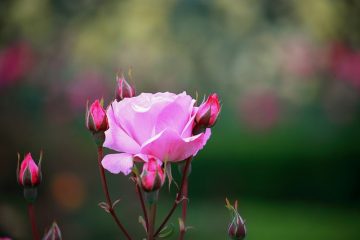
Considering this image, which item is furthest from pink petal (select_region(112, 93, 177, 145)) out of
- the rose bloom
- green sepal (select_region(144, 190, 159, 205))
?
green sepal (select_region(144, 190, 159, 205))

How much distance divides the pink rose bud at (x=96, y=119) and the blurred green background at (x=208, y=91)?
2145 millimetres

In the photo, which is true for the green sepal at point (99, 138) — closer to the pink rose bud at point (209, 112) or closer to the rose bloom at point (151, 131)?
the rose bloom at point (151, 131)

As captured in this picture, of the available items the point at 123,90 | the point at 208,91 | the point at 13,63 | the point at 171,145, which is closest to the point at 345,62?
the point at 208,91

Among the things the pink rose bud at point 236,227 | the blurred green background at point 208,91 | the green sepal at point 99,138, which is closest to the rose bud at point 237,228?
the pink rose bud at point 236,227

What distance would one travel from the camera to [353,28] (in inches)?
206

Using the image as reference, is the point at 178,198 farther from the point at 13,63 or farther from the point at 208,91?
the point at 208,91

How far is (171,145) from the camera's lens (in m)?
1.07

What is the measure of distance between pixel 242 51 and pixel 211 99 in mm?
7791

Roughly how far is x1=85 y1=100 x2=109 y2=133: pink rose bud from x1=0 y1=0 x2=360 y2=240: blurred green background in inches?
84.5

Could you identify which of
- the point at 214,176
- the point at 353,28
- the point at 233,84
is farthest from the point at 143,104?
the point at 233,84

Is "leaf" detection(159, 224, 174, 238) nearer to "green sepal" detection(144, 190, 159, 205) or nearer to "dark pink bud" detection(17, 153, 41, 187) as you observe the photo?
"green sepal" detection(144, 190, 159, 205)

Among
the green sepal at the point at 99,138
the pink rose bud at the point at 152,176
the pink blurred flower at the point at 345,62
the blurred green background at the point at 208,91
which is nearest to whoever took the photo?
the pink rose bud at the point at 152,176

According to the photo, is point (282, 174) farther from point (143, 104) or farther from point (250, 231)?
point (143, 104)

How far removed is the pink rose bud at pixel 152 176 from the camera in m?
1.01
